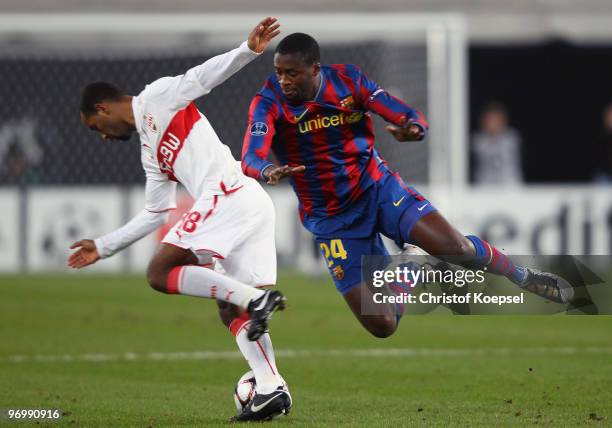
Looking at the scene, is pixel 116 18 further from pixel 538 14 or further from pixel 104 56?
pixel 538 14

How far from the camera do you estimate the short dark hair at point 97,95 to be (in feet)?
24.4

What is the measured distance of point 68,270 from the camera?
1897 cm

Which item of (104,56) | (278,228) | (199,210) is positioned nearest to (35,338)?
(199,210)

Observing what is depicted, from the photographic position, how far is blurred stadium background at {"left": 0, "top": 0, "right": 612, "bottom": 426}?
8.84 metres

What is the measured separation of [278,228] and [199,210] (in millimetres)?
10911

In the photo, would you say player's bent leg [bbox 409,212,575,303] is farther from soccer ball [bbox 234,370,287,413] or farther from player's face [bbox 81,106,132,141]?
player's face [bbox 81,106,132,141]

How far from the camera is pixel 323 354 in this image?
35.7ft

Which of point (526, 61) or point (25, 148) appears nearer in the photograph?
point (25, 148)

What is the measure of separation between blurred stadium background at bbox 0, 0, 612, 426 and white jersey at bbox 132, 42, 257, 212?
143cm

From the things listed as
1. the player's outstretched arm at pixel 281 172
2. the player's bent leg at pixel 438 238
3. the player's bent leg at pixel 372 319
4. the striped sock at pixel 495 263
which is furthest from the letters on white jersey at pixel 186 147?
the striped sock at pixel 495 263

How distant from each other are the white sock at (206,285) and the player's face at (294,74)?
53.6 inches

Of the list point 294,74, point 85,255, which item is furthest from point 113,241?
point 294,74

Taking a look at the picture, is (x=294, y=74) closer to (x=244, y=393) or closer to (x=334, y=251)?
(x=334, y=251)

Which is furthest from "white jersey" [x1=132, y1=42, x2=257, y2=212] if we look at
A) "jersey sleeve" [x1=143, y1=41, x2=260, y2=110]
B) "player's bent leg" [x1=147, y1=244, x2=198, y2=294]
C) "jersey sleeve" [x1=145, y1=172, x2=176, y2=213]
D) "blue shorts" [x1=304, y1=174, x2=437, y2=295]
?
"blue shorts" [x1=304, y1=174, x2=437, y2=295]
